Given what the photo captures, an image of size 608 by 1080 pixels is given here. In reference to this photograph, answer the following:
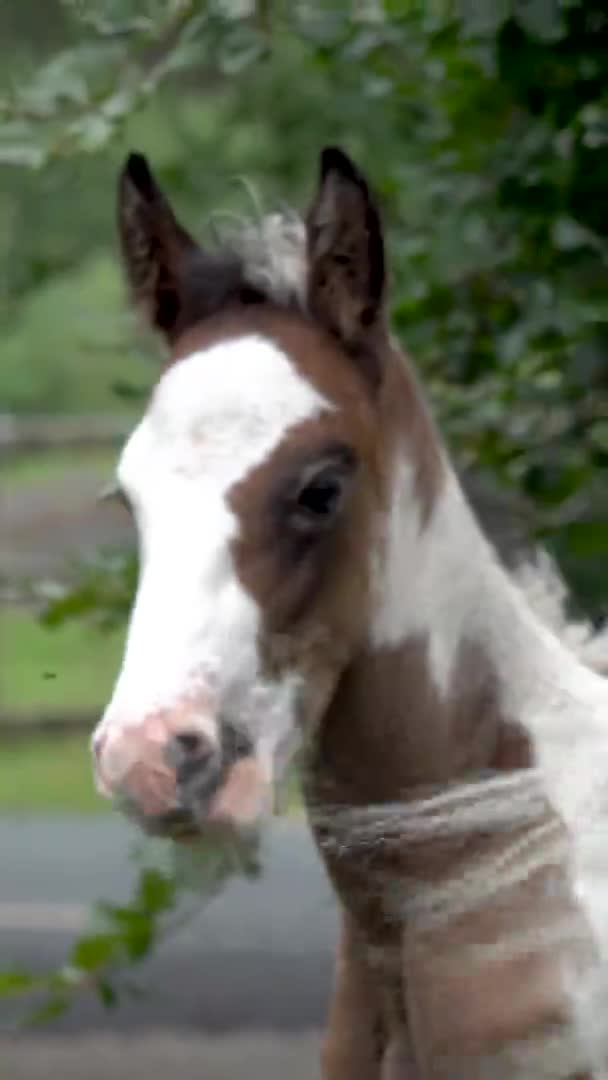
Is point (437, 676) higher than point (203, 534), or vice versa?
point (203, 534)

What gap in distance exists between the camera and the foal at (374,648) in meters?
2.94

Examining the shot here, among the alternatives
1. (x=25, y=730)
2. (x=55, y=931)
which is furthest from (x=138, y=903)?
A: (x=25, y=730)

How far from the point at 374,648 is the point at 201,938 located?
6.46m

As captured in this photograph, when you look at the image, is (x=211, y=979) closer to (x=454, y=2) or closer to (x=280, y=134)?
(x=280, y=134)

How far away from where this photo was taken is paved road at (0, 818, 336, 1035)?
8.21 metres

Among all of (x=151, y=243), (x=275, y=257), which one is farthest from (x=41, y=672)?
(x=275, y=257)

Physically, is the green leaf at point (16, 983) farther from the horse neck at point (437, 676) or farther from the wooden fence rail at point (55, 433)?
the wooden fence rail at point (55, 433)

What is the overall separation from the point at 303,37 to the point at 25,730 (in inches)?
426

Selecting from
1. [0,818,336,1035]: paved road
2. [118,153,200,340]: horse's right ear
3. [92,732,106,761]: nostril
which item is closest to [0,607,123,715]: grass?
[0,818,336,1035]: paved road

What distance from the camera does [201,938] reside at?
9398 mm

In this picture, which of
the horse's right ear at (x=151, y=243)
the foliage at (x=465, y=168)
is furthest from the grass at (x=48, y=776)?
the horse's right ear at (x=151, y=243)

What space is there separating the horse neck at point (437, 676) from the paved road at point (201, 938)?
3734mm

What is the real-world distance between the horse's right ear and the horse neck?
1.25 ft

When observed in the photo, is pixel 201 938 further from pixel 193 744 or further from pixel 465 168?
pixel 193 744
